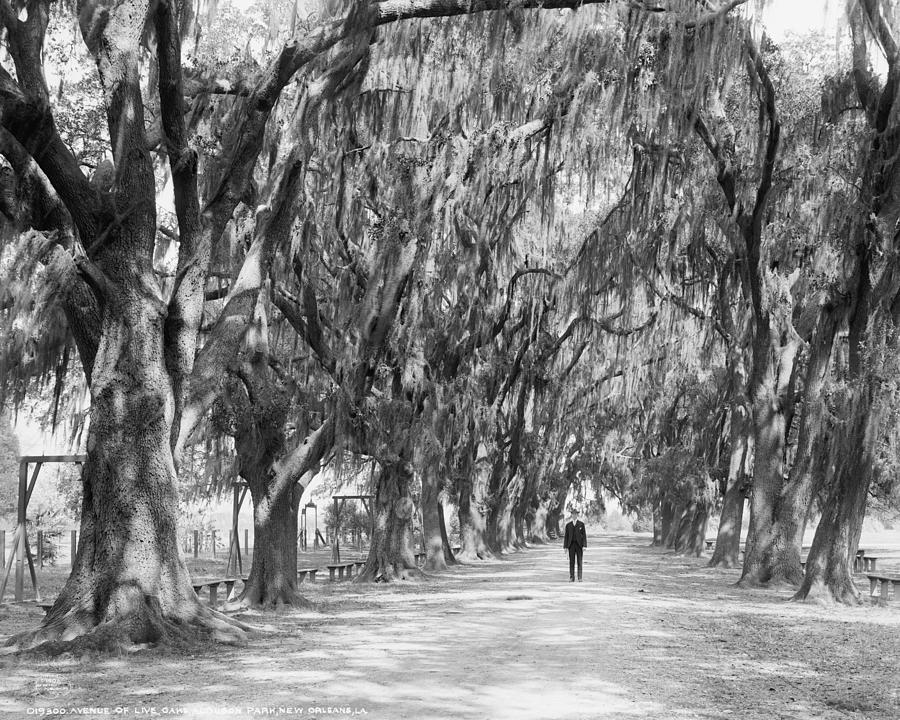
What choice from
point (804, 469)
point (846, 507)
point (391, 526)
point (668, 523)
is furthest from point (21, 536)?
point (668, 523)

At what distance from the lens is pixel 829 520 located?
16578mm

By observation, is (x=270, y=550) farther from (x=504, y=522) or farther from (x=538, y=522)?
(x=538, y=522)

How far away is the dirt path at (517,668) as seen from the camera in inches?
282

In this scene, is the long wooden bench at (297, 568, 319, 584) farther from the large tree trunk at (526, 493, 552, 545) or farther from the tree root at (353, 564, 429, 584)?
the large tree trunk at (526, 493, 552, 545)

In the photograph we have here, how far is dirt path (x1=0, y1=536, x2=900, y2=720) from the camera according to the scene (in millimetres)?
7172

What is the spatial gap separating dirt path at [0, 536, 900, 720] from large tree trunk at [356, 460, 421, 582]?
7.05 meters

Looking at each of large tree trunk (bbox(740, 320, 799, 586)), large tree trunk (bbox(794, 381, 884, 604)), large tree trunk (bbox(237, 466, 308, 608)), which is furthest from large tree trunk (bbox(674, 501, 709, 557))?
large tree trunk (bbox(237, 466, 308, 608))

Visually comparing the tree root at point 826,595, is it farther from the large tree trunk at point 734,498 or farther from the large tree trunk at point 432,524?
the large tree trunk at point 432,524

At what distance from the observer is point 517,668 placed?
8.85 meters

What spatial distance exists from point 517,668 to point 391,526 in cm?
1451

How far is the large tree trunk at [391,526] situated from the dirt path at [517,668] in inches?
278

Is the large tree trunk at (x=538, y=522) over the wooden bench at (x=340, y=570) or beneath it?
over

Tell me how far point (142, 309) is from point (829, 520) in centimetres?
1108

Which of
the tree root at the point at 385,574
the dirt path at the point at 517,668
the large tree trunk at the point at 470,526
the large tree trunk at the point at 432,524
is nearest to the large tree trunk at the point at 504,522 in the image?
the large tree trunk at the point at 470,526
